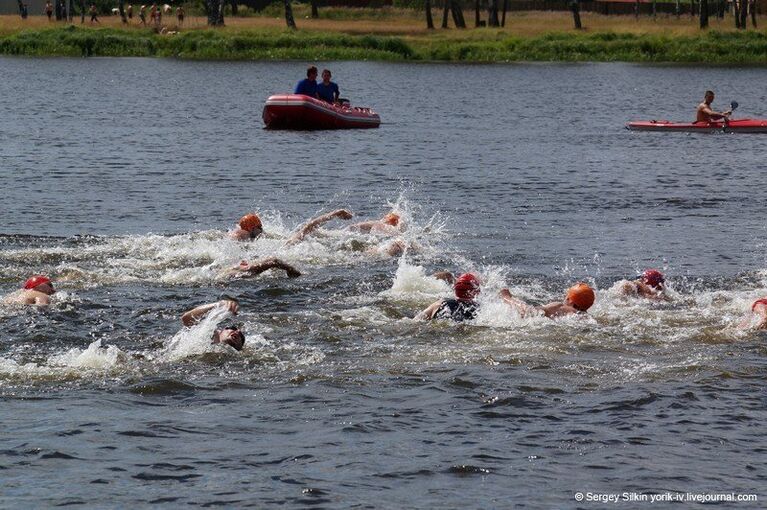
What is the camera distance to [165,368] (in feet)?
49.7

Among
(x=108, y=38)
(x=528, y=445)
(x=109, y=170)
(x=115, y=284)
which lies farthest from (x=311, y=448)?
(x=108, y=38)

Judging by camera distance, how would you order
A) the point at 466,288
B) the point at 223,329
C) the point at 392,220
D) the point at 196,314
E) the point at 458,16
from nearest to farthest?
the point at 196,314
the point at 223,329
the point at 466,288
the point at 392,220
the point at 458,16

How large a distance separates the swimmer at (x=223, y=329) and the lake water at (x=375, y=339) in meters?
0.21

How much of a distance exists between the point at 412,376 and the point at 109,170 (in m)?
19.2

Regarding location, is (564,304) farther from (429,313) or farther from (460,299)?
(429,313)

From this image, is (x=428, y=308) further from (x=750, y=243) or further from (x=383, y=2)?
(x=383, y=2)

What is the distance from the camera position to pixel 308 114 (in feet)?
137

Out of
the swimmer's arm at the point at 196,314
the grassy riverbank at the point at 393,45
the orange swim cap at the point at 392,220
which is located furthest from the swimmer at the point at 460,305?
the grassy riverbank at the point at 393,45

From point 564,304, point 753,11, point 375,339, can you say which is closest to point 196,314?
point 375,339

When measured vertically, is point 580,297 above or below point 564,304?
above

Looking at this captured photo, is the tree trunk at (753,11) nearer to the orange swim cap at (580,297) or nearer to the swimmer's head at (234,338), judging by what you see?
the orange swim cap at (580,297)

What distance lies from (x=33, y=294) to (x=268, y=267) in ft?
11.7

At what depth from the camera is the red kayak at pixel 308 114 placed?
41.7 metres

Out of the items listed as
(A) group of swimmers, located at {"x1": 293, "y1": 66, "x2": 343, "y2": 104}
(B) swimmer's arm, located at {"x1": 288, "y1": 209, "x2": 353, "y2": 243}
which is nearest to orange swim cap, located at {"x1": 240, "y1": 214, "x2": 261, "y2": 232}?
(B) swimmer's arm, located at {"x1": 288, "y1": 209, "x2": 353, "y2": 243}
